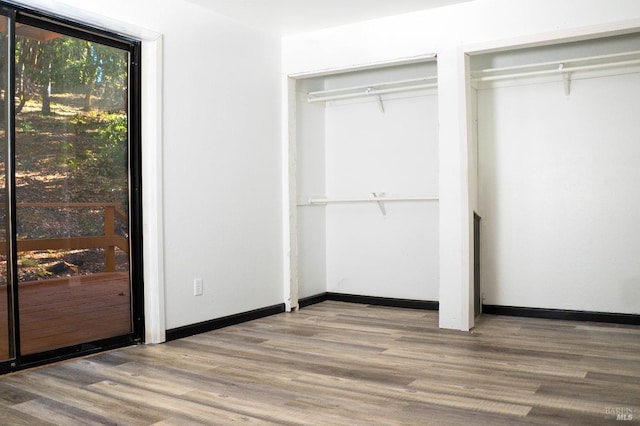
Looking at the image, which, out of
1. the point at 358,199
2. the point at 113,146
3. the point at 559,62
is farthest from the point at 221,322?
the point at 559,62

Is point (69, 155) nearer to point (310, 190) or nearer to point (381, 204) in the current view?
point (310, 190)

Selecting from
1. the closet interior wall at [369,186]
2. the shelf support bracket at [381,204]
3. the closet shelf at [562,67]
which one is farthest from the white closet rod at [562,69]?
the shelf support bracket at [381,204]

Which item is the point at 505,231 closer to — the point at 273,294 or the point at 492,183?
the point at 492,183

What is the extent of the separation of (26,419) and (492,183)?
156 inches

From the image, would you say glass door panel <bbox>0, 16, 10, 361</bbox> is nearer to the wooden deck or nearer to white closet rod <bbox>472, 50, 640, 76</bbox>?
the wooden deck

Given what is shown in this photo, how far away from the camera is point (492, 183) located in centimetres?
510

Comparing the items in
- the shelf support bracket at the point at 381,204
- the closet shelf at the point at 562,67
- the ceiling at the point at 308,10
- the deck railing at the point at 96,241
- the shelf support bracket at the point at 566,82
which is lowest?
the deck railing at the point at 96,241

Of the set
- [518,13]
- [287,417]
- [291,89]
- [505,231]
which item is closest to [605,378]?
[287,417]

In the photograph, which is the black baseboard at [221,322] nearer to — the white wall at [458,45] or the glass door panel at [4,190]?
the glass door panel at [4,190]

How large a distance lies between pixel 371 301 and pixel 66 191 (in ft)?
10.3

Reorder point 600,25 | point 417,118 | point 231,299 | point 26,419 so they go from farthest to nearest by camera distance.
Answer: point 417,118 < point 231,299 < point 600,25 < point 26,419

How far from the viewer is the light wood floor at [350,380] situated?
261 cm

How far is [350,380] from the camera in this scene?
3.15m

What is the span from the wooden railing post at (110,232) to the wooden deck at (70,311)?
0.20ft
